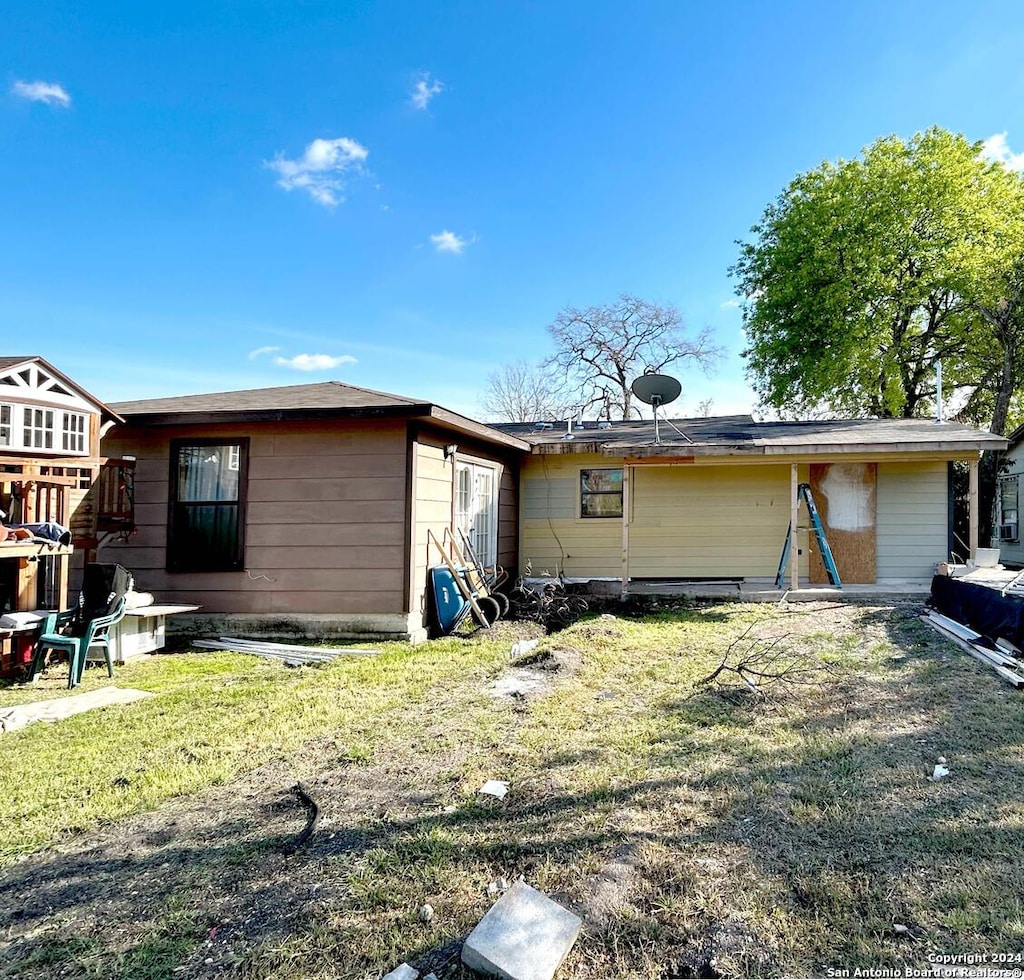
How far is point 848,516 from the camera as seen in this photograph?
9820 millimetres

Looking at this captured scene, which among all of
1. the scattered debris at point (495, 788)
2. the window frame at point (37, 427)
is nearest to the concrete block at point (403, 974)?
the scattered debris at point (495, 788)

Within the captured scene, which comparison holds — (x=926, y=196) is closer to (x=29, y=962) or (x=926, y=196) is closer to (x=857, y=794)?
(x=857, y=794)

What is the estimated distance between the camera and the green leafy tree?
17.8 m

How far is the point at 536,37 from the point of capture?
9656 millimetres

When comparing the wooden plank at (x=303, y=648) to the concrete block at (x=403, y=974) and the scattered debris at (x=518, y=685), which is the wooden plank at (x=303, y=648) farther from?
the concrete block at (x=403, y=974)

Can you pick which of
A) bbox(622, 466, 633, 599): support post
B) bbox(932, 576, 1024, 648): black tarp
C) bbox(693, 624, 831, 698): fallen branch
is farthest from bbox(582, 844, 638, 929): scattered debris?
bbox(622, 466, 633, 599): support post

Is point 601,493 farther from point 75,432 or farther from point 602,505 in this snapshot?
point 75,432

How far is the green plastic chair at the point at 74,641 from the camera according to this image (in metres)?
4.92

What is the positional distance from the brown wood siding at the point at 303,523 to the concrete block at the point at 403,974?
16.3ft

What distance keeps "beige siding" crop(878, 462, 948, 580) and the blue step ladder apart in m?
0.92

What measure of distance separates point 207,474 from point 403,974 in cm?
651

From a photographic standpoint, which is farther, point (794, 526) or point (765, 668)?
point (794, 526)

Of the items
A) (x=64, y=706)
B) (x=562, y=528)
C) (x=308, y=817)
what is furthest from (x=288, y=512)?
(x=562, y=528)

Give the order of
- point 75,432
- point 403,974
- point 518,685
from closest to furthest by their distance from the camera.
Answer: point 403,974 < point 518,685 < point 75,432
